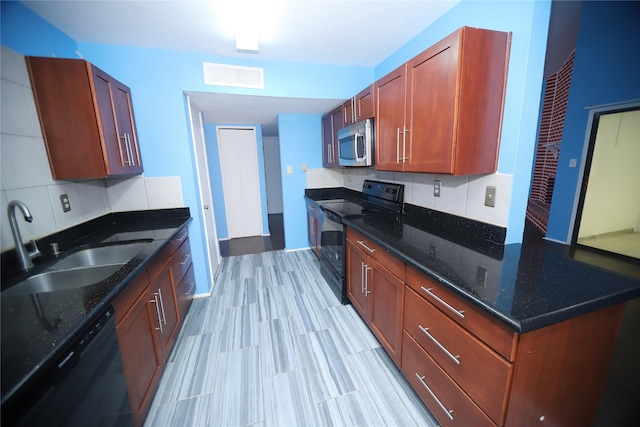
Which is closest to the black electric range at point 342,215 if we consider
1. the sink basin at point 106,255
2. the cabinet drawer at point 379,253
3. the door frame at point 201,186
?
the cabinet drawer at point 379,253

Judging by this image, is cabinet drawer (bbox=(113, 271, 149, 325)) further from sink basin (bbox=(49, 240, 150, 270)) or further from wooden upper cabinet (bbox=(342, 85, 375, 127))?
wooden upper cabinet (bbox=(342, 85, 375, 127))

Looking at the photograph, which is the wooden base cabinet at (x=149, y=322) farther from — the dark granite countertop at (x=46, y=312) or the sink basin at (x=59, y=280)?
the sink basin at (x=59, y=280)

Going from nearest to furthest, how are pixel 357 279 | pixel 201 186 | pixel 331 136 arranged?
1. pixel 357 279
2. pixel 201 186
3. pixel 331 136

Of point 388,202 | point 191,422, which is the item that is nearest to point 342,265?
point 388,202

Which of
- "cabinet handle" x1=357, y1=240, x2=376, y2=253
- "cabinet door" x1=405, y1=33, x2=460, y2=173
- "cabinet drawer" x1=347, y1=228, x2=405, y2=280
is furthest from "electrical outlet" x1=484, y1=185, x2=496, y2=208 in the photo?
"cabinet handle" x1=357, y1=240, x2=376, y2=253

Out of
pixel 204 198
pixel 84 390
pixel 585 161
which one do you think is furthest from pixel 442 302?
pixel 585 161

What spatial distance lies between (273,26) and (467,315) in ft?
7.35

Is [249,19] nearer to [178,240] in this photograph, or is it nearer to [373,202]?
[178,240]

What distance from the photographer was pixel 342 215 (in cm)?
224

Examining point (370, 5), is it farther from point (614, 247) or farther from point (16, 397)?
point (614, 247)

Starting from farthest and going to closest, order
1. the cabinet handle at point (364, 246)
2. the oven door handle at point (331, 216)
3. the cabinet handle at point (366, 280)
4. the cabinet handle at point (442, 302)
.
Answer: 1. the oven door handle at point (331, 216)
2. the cabinet handle at point (366, 280)
3. the cabinet handle at point (364, 246)
4. the cabinet handle at point (442, 302)

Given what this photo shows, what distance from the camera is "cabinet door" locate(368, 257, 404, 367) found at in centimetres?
148

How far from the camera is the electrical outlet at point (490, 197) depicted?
142 cm

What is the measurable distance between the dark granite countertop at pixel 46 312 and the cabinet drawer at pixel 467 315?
54.9 inches
